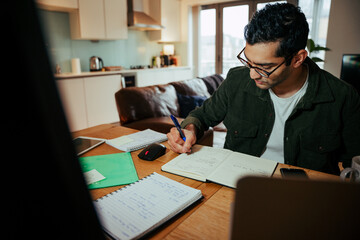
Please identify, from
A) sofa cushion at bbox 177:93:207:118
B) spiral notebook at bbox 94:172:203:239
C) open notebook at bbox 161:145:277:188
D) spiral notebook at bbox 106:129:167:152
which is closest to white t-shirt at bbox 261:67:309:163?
open notebook at bbox 161:145:277:188

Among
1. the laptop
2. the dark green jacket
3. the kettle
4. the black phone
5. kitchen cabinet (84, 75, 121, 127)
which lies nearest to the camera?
the laptop

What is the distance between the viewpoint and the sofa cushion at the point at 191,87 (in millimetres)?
3180

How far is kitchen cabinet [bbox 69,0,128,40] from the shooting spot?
159 inches

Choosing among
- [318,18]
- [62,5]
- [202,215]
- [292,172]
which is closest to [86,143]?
[202,215]

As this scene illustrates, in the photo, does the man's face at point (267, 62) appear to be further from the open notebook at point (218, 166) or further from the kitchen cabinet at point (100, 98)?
the kitchen cabinet at point (100, 98)

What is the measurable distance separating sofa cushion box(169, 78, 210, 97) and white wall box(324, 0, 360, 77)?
271 cm

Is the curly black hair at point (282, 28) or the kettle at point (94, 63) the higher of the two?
the curly black hair at point (282, 28)

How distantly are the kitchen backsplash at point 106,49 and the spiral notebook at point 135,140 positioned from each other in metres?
2.66

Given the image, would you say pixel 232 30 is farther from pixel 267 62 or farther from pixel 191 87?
pixel 267 62

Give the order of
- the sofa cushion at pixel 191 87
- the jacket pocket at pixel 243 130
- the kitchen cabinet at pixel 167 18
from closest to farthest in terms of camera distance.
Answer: the jacket pocket at pixel 243 130 → the sofa cushion at pixel 191 87 → the kitchen cabinet at pixel 167 18

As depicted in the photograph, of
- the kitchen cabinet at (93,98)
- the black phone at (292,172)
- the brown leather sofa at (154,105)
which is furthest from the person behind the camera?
the kitchen cabinet at (93,98)

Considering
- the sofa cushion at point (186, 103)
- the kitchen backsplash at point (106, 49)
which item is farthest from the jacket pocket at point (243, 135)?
the kitchen backsplash at point (106, 49)

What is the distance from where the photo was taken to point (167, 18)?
5.66 metres

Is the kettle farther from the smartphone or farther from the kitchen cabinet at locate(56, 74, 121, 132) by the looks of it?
the smartphone
